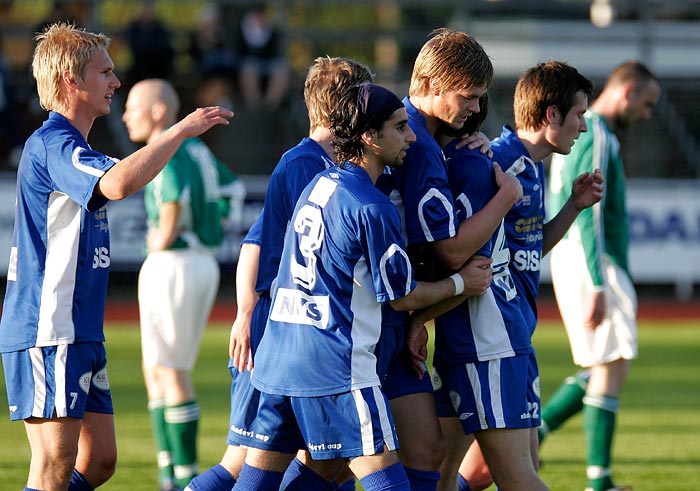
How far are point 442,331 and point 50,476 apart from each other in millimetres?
1672

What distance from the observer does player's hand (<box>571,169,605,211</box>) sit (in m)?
5.09

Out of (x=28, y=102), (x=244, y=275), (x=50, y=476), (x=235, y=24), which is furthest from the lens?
(x=235, y=24)

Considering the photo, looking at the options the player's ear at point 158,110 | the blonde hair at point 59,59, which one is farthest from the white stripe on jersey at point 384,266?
the player's ear at point 158,110

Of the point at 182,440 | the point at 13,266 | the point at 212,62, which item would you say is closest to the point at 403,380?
the point at 13,266

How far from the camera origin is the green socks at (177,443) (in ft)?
21.2

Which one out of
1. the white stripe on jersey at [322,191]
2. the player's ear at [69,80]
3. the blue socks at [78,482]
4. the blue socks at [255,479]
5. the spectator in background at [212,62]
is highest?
the spectator in background at [212,62]

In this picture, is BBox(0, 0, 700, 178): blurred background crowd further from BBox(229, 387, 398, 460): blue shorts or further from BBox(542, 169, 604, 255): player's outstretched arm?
BBox(229, 387, 398, 460): blue shorts

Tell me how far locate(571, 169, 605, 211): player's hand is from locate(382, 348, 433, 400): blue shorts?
1.19 meters

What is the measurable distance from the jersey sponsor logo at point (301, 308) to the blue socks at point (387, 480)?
1.86ft

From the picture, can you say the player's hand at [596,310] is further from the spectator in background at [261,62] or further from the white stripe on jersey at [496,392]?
the spectator in background at [261,62]

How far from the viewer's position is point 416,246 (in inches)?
175

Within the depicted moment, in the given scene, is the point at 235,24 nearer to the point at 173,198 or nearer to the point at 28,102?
the point at 28,102

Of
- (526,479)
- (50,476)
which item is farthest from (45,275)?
(526,479)

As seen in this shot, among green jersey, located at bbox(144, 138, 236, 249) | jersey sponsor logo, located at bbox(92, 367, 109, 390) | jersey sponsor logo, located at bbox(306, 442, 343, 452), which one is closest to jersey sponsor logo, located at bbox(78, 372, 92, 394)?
jersey sponsor logo, located at bbox(92, 367, 109, 390)
